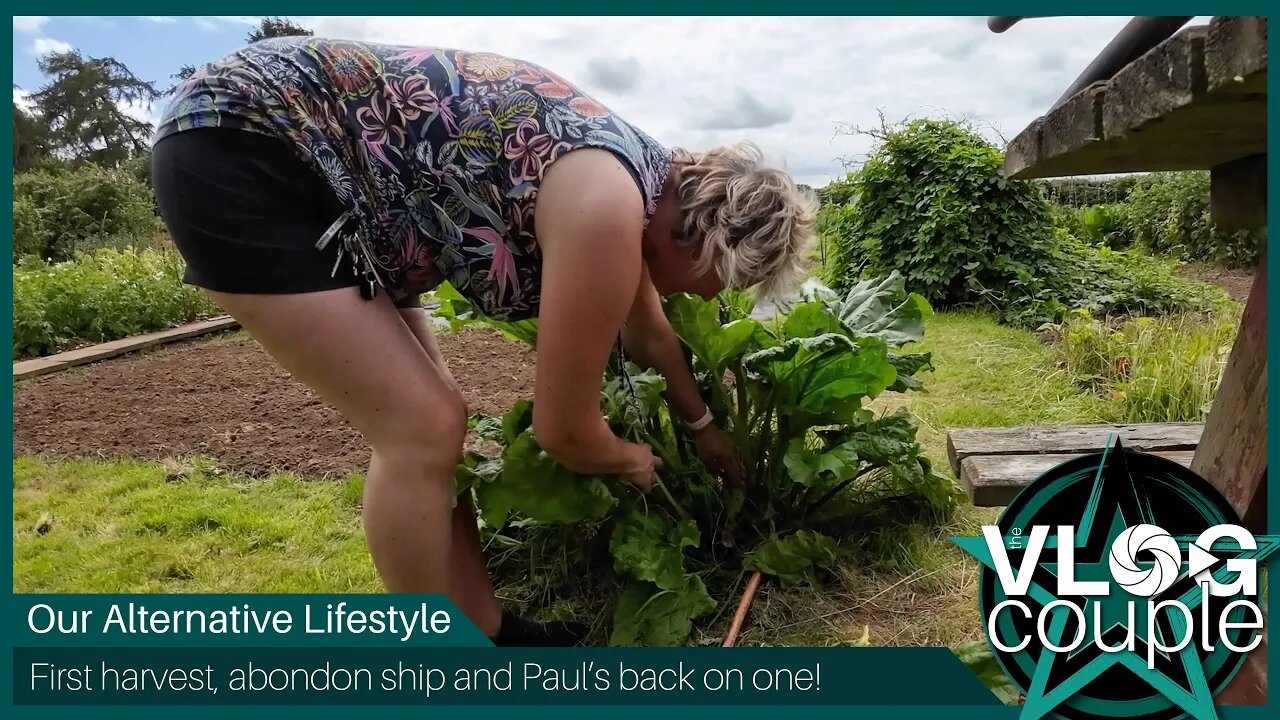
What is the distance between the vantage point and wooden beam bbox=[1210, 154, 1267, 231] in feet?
4.33

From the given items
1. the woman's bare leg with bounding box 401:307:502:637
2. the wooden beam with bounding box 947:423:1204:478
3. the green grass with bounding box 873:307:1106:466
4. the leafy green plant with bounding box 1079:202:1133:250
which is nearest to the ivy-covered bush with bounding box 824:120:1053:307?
the green grass with bounding box 873:307:1106:466

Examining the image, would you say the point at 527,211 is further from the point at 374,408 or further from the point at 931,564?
the point at 931,564

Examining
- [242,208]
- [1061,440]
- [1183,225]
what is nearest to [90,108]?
[242,208]

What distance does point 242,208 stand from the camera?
1284 mm

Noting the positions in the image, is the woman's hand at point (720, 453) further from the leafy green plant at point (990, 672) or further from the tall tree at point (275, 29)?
the tall tree at point (275, 29)

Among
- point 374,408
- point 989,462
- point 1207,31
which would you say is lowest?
point 989,462

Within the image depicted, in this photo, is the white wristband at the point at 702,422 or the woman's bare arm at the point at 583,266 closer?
the woman's bare arm at the point at 583,266

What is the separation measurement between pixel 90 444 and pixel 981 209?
18.1 feet

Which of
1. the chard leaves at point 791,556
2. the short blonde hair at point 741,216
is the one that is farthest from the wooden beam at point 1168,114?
the chard leaves at point 791,556

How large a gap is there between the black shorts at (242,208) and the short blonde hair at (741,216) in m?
0.63

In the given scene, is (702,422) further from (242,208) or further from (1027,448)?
(242,208)

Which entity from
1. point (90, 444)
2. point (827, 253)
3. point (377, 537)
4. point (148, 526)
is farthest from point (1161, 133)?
point (827, 253)

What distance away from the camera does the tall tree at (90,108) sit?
3605 millimetres

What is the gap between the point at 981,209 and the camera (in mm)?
5820
